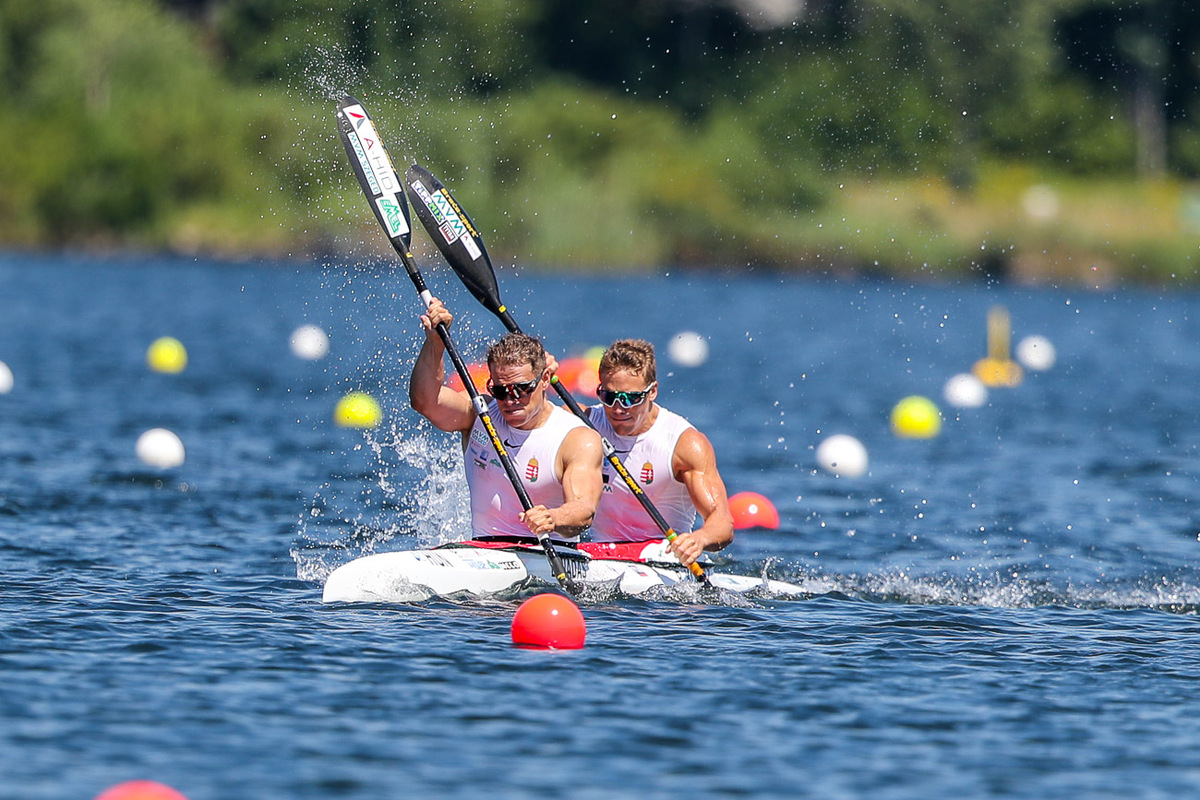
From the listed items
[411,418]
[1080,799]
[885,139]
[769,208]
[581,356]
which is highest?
[885,139]

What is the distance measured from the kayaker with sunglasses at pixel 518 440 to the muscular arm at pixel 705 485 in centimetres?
68

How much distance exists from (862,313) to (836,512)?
91.1ft

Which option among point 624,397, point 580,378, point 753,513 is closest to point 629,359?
point 624,397

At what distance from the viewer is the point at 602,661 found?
A: 8859mm

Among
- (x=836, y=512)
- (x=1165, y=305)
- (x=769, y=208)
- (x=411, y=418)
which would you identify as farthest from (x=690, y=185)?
(x=836, y=512)

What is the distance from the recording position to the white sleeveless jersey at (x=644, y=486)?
Result: 10.8 m

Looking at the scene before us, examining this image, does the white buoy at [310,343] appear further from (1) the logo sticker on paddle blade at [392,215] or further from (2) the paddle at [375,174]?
(1) the logo sticker on paddle blade at [392,215]

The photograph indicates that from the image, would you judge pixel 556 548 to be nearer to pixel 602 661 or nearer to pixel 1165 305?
pixel 602 661

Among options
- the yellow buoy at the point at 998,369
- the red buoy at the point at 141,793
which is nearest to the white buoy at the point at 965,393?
the yellow buoy at the point at 998,369

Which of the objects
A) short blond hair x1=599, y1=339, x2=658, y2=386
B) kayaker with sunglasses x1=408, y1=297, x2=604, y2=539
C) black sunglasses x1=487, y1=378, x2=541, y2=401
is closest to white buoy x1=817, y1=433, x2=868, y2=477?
kayaker with sunglasses x1=408, y1=297, x2=604, y2=539

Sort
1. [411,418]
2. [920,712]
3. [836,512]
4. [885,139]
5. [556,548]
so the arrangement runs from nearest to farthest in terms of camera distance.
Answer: [920,712]
[556,548]
[836,512]
[411,418]
[885,139]

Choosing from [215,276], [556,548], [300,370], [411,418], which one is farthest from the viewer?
[215,276]

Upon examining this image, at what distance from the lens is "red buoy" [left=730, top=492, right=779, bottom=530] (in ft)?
46.9

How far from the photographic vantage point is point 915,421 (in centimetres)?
2069
